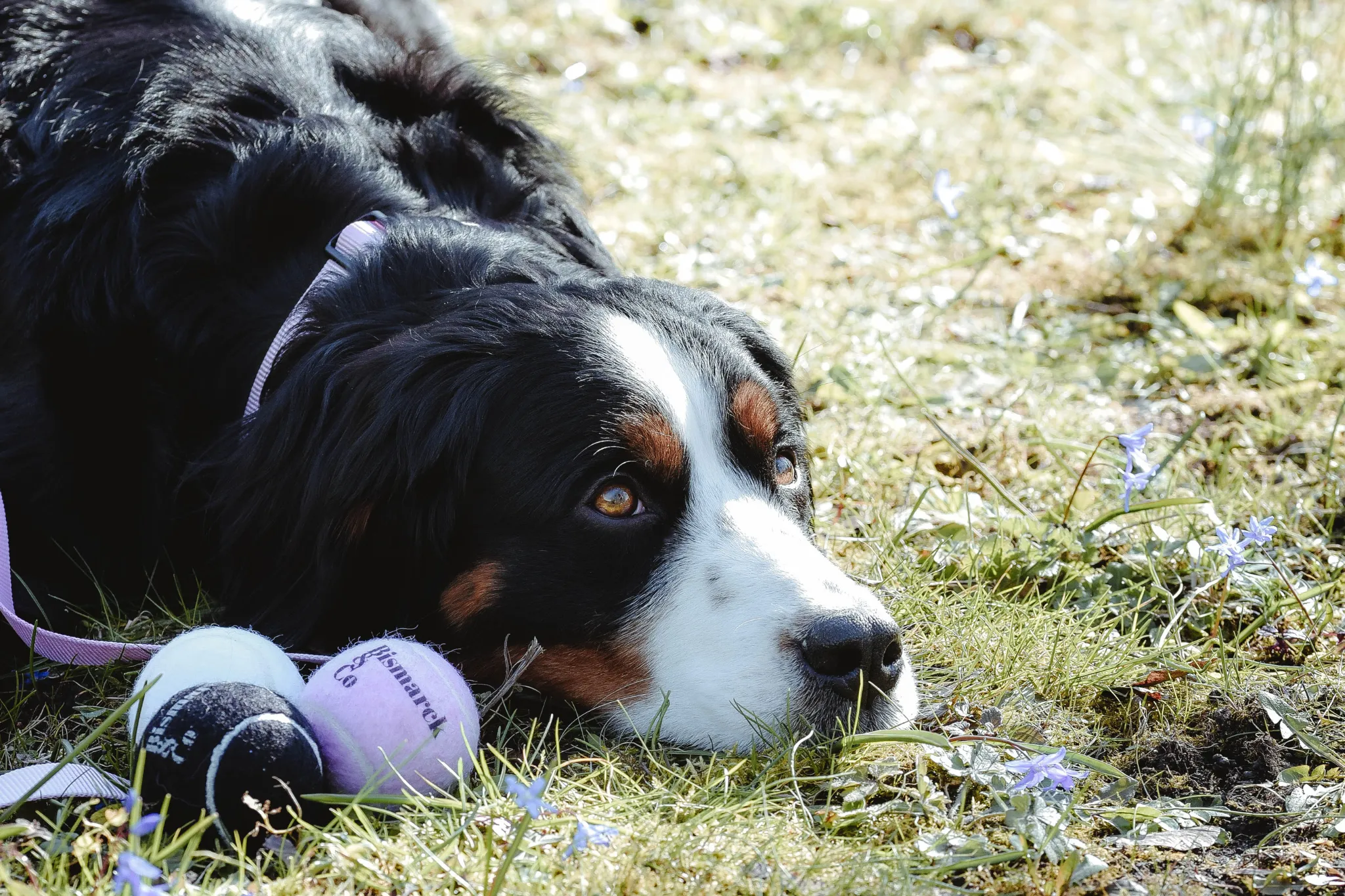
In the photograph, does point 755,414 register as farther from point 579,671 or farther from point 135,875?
point 135,875

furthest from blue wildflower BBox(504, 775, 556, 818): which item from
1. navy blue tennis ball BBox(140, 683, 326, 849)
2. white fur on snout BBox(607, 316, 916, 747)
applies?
white fur on snout BBox(607, 316, 916, 747)

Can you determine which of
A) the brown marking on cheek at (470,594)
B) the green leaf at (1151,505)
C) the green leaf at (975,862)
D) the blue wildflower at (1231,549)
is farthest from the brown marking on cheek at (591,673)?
the blue wildflower at (1231,549)

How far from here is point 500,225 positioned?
10.6 ft

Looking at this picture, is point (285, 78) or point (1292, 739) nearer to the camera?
point (1292, 739)

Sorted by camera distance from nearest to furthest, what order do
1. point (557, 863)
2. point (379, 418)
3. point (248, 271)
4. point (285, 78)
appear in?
point (557, 863) → point (379, 418) → point (248, 271) → point (285, 78)

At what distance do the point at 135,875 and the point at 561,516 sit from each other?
1005mm

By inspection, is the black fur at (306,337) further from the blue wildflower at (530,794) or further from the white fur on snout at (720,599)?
the blue wildflower at (530,794)

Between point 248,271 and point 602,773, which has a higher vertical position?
point 248,271

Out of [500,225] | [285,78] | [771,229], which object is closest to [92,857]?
[500,225]

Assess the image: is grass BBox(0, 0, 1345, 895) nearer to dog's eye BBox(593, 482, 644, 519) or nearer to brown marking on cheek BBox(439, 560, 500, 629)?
brown marking on cheek BBox(439, 560, 500, 629)

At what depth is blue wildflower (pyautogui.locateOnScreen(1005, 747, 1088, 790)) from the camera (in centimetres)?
228

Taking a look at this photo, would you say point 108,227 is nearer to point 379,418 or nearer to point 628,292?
point 379,418

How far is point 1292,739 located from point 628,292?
156 cm

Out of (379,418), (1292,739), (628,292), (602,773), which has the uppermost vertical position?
(628,292)
